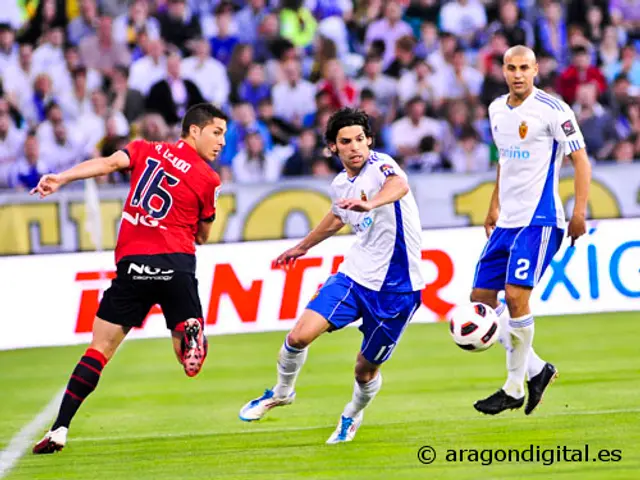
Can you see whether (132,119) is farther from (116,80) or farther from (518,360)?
(518,360)

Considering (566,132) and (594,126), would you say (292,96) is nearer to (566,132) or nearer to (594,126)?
(594,126)

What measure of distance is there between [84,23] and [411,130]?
4.93 meters

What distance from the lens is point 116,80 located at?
18.5 m

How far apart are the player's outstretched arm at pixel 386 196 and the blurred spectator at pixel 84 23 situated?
11.7 m

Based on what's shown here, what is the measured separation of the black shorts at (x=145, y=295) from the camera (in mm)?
8484

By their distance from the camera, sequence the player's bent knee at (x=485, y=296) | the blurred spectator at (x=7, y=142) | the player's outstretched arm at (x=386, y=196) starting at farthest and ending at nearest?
the blurred spectator at (x=7, y=142) < the player's bent knee at (x=485, y=296) < the player's outstretched arm at (x=386, y=196)

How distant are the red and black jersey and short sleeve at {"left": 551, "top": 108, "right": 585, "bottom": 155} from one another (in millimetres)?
2256

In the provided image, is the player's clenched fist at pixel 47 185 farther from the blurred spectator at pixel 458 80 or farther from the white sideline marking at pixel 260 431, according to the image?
the blurred spectator at pixel 458 80

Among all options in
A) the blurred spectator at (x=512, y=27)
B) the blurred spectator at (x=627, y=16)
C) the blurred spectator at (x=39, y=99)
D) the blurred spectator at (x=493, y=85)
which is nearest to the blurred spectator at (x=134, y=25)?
the blurred spectator at (x=39, y=99)

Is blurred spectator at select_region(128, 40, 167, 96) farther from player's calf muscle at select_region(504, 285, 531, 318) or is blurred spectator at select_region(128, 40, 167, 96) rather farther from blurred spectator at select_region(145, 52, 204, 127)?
player's calf muscle at select_region(504, 285, 531, 318)

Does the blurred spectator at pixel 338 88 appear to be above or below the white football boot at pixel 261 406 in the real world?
above

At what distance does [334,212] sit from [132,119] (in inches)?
392

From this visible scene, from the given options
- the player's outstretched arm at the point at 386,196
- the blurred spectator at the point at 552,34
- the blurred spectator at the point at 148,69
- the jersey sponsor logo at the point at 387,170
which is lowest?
the blurred spectator at the point at 148,69

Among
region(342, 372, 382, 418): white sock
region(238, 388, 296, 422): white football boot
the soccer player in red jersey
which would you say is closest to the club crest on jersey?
region(342, 372, 382, 418): white sock
